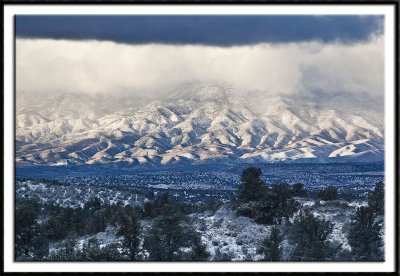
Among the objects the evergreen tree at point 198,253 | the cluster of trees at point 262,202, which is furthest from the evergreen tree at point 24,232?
the cluster of trees at point 262,202

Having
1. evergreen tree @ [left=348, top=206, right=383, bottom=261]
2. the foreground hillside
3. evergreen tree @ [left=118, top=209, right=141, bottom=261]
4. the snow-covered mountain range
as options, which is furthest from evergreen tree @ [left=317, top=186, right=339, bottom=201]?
the snow-covered mountain range

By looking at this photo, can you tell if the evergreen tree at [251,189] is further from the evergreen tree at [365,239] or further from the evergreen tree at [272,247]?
the evergreen tree at [365,239]

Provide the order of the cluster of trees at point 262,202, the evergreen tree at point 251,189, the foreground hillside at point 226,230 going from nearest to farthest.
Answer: the foreground hillside at point 226,230 < the cluster of trees at point 262,202 < the evergreen tree at point 251,189

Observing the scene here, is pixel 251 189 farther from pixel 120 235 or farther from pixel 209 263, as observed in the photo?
pixel 209 263

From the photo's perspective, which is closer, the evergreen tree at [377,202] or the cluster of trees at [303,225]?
the cluster of trees at [303,225]

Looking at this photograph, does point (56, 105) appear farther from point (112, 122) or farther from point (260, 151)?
point (260, 151)

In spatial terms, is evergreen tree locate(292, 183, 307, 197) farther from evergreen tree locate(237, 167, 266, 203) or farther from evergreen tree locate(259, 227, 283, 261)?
evergreen tree locate(259, 227, 283, 261)
